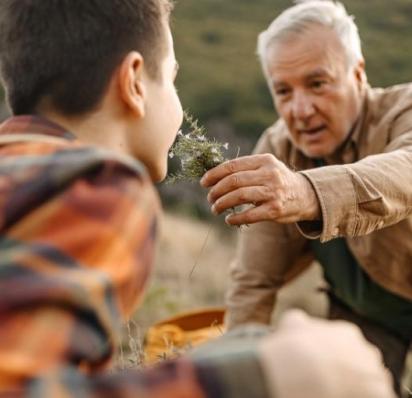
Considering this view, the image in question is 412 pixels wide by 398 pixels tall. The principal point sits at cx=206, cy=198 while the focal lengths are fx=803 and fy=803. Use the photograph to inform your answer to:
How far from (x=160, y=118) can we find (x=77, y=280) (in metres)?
0.86

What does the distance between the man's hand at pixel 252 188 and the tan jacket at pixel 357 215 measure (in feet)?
0.62

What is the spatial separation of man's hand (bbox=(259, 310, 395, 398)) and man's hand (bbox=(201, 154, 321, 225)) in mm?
1012

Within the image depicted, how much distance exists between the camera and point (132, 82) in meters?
1.93

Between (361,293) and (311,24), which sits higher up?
(311,24)

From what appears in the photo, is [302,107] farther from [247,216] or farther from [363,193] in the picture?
[247,216]

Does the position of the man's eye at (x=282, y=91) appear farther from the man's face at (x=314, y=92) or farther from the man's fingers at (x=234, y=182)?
the man's fingers at (x=234, y=182)

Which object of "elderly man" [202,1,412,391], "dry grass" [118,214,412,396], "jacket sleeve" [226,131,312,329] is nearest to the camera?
"elderly man" [202,1,412,391]

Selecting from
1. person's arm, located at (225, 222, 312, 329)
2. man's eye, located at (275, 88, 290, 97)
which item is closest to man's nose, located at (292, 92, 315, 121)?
man's eye, located at (275, 88, 290, 97)

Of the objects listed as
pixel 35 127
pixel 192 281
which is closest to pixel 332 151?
pixel 35 127

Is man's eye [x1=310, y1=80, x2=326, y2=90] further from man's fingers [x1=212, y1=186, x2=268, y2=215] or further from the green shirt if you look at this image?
man's fingers [x1=212, y1=186, x2=268, y2=215]

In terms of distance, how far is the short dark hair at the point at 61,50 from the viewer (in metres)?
1.86

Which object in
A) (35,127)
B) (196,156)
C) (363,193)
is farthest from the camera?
(363,193)

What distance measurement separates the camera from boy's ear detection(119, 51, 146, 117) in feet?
6.29

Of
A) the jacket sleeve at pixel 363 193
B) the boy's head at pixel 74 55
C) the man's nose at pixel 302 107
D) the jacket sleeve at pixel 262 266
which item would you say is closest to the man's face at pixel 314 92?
the man's nose at pixel 302 107
